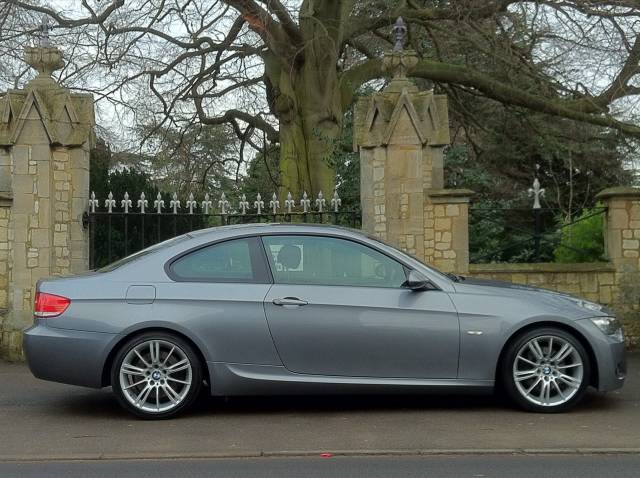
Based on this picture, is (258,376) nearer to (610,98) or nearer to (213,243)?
(213,243)

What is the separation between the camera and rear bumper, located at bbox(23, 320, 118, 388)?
7039mm

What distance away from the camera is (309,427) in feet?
22.5

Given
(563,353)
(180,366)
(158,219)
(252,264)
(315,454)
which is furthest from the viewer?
(158,219)

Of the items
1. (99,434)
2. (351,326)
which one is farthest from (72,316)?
(351,326)

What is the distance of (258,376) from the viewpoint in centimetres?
707

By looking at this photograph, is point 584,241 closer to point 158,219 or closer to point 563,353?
point 158,219

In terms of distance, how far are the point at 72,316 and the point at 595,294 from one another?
6.46 meters

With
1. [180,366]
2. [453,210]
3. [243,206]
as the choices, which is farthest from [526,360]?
[243,206]

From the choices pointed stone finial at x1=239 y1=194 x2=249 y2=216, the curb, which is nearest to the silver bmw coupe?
the curb

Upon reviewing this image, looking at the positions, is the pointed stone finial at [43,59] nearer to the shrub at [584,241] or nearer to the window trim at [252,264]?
the window trim at [252,264]

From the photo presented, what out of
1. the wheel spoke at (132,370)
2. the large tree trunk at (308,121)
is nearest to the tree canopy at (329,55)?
the large tree trunk at (308,121)

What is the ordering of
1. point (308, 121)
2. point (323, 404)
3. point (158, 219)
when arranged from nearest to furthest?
point (323, 404) < point (158, 219) < point (308, 121)

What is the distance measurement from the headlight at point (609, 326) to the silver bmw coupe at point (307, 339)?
0.11 ft

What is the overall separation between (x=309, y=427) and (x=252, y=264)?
136 cm
